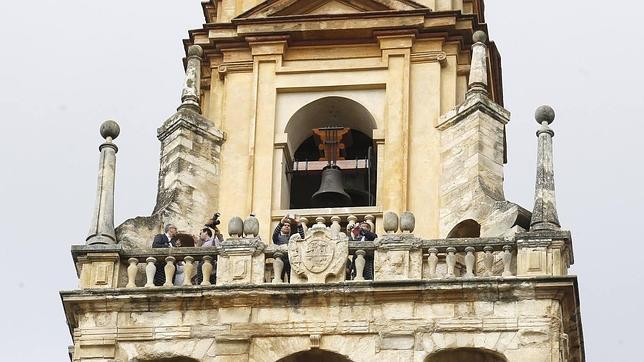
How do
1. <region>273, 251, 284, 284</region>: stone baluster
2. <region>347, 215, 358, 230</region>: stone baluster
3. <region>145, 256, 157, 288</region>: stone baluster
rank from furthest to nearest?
<region>347, 215, 358, 230</region>: stone baluster
<region>145, 256, 157, 288</region>: stone baluster
<region>273, 251, 284, 284</region>: stone baluster

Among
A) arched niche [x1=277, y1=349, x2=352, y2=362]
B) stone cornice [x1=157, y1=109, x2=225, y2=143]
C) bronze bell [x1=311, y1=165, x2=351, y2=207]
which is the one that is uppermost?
stone cornice [x1=157, y1=109, x2=225, y2=143]

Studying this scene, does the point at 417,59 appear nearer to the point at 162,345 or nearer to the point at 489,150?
the point at 489,150

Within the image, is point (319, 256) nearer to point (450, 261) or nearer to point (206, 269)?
point (206, 269)

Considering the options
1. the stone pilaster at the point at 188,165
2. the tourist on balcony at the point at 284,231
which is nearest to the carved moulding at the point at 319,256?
the tourist on balcony at the point at 284,231

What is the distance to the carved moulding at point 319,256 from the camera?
4153 cm

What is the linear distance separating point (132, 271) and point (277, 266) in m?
1.80

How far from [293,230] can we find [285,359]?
2.35 meters

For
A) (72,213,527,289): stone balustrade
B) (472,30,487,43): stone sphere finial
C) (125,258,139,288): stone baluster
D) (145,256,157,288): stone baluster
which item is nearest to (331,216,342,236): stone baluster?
(72,213,527,289): stone balustrade

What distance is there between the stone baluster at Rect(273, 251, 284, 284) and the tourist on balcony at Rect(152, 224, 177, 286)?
1.41 meters

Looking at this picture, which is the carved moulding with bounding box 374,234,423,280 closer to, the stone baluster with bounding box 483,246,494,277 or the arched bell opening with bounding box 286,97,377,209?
the stone baluster with bounding box 483,246,494,277

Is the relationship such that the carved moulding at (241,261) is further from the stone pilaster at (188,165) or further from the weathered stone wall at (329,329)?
the stone pilaster at (188,165)

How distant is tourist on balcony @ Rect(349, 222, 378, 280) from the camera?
4169 cm

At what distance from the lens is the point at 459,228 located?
43.0 meters

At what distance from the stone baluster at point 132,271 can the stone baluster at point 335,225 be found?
2460 mm
